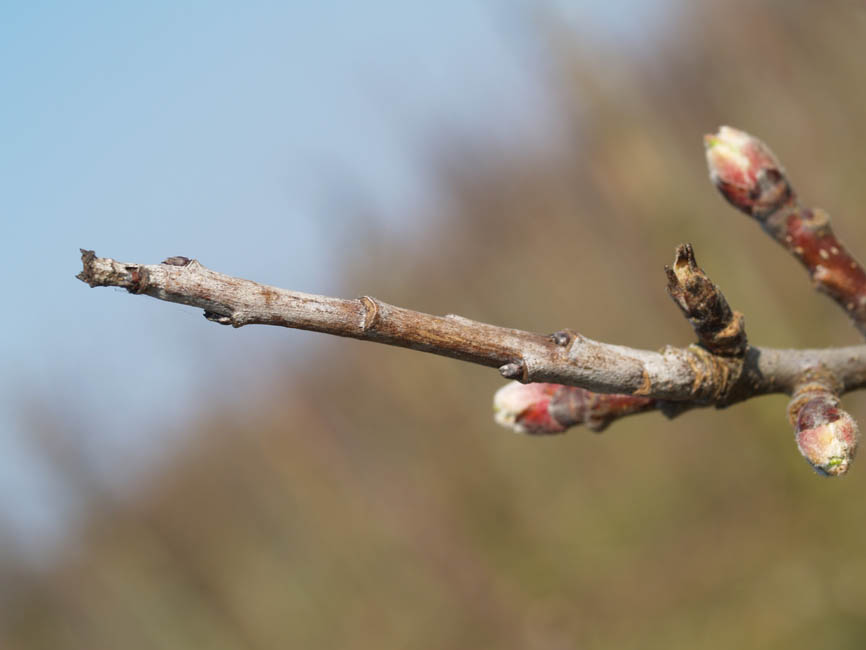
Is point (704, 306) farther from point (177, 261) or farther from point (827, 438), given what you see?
point (177, 261)

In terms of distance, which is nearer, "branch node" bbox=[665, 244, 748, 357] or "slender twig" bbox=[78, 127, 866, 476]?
"slender twig" bbox=[78, 127, 866, 476]

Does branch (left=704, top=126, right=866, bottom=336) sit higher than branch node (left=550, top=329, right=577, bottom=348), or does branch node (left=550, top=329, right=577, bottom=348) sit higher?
branch (left=704, top=126, right=866, bottom=336)

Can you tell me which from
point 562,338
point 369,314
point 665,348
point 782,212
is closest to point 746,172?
point 782,212

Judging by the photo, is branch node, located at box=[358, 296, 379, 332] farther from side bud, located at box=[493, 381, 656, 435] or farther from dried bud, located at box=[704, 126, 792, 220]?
dried bud, located at box=[704, 126, 792, 220]

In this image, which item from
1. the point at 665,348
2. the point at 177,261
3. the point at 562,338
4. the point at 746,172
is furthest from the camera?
the point at 746,172

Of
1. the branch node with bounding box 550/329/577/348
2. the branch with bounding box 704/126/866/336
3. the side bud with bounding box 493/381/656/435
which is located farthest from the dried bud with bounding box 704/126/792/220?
the branch node with bounding box 550/329/577/348

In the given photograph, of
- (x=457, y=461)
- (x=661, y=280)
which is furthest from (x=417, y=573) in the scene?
(x=661, y=280)

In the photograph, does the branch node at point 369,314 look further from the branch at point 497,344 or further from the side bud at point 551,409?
the side bud at point 551,409
